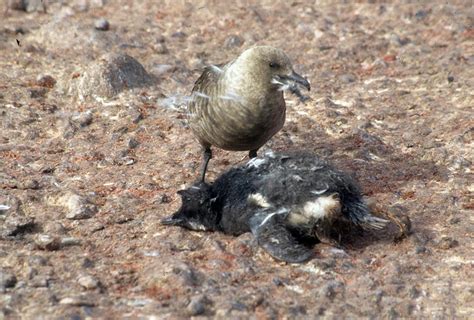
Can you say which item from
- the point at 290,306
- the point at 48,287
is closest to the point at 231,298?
the point at 290,306

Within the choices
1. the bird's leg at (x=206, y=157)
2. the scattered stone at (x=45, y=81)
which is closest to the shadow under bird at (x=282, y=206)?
the bird's leg at (x=206, y=157)

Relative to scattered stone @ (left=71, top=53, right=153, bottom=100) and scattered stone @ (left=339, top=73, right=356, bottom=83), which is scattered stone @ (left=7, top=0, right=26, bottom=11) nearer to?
scattered stone @ (left=71, top=53, right=153, bottom=100)

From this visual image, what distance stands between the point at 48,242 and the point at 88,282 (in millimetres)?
609

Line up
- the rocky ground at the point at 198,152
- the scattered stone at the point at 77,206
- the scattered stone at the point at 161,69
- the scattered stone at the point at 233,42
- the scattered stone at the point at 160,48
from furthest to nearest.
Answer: the scattered stone at the point at 233,42, the scattered stone at the point at 160,48, the scattered stone at the point at 161,69, the scattered stone at the point at 77,206, the rocky ground at the point at 198,152

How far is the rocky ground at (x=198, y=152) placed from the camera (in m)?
4.73

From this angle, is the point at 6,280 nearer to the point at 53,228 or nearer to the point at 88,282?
the point at 88,282

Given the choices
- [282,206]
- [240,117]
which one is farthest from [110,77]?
[282,206]

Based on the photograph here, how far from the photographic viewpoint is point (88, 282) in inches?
184

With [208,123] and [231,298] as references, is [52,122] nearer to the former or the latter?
[208,123]

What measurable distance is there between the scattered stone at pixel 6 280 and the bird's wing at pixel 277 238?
145 cm

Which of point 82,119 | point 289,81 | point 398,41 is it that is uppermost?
point 289,81

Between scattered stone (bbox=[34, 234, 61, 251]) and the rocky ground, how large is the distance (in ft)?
0.12

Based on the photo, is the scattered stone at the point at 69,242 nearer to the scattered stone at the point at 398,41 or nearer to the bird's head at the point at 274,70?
the bird's head at the point at 274,70

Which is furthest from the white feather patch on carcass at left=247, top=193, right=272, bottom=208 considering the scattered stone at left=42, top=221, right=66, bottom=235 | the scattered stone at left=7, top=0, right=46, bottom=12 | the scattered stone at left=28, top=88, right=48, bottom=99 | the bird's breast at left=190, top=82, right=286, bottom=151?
the scattered stone at left=7, top=0, right=46, bottom=12
